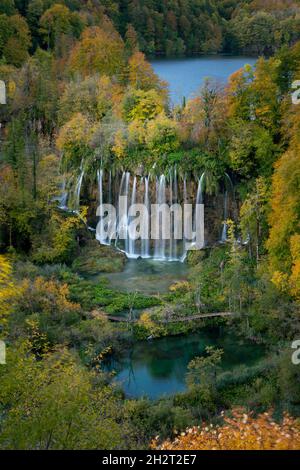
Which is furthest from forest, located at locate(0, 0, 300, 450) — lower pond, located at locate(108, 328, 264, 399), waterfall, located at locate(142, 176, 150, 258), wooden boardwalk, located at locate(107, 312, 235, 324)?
waterfall, located at locate(142, 176, 150, 258)

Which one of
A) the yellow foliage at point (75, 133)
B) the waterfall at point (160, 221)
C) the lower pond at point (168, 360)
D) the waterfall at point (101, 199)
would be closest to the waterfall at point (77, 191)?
the waterfall at point (101, 199)

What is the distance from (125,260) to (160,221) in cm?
294

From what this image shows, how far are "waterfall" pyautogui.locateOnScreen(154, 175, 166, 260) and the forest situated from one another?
2.99 feet

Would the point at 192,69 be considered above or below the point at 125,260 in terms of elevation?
above

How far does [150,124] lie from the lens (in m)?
30.9

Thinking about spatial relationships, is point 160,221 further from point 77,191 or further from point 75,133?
point 75,133

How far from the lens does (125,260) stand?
29.1 meters

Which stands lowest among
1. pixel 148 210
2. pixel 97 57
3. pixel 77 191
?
pixel 148 210

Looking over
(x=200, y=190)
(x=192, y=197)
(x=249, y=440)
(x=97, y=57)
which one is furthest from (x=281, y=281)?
(x=97, y=57)

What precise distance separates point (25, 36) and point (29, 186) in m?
25.2

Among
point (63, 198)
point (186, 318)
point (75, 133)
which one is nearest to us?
point (186, 318)

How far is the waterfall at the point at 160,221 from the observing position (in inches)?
1182

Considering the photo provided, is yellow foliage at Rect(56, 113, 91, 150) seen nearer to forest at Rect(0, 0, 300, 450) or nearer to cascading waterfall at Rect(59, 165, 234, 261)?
forest at Rect(0, 0, 300, 450)

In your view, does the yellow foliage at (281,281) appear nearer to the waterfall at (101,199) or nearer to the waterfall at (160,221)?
the waterfall at (160,221)
